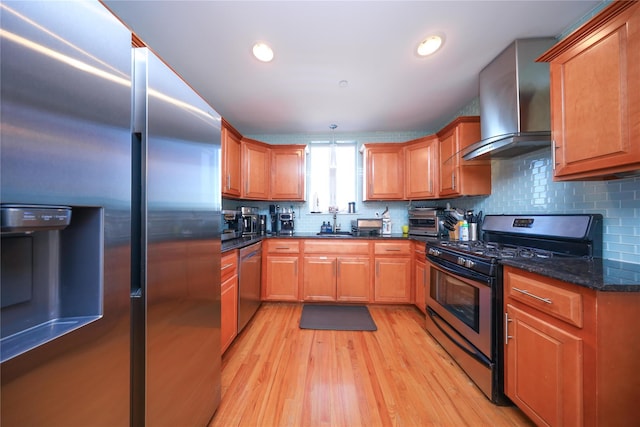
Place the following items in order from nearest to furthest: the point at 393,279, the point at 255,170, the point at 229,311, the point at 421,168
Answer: the point at 229,311 → the point at 393,279 → the point at 421,168 → the point at 255,170

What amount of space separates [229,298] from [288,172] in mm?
1942

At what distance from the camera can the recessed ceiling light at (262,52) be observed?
1.68 m

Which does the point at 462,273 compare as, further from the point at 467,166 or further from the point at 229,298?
the point at 229,298

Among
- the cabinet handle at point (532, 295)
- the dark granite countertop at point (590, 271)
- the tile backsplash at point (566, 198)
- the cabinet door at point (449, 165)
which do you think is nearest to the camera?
the dark granite countertop at point (590, 271)

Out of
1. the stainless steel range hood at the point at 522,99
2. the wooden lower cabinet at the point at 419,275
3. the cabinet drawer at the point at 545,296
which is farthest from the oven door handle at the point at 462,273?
the stainless steel range hood at the point at 522,99

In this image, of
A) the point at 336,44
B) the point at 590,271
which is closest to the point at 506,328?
the point at 590,271

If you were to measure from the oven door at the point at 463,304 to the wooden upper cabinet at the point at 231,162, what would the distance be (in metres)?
2.35

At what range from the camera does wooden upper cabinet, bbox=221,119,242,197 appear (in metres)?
2.35

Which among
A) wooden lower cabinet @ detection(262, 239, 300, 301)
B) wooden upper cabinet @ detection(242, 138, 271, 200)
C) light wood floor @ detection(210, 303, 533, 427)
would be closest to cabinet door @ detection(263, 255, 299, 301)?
wooden lower cabinet @ detection(262, 239, 300, 301)

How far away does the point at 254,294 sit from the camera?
2.46 metres

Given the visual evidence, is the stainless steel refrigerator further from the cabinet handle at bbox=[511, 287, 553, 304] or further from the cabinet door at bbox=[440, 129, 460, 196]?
the cabinet door at bbox=[440, 129, 460, 196]

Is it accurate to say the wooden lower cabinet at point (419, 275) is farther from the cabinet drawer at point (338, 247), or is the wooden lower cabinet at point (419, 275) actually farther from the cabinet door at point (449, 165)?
the cabinet door at point (449, 165)

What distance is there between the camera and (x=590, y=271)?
3.51 feet

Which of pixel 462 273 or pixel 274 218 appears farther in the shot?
pixel 274 218
